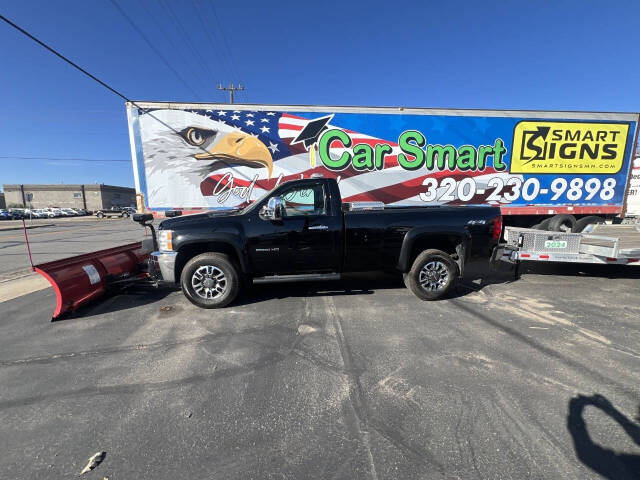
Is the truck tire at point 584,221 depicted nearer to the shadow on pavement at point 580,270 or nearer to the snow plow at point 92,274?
the shadow on pavement at point 580,270

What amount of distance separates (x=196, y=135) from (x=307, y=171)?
111 inches

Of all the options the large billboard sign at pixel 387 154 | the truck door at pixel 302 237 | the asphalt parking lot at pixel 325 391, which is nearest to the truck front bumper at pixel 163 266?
the asphalt parking lot at pixel 325 391

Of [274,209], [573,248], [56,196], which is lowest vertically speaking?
[573,248]

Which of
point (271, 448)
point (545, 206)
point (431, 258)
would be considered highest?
point (545, 206)

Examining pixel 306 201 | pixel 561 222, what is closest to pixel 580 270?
pixel 561 222

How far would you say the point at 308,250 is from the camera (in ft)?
14.6

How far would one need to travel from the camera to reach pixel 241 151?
6953 mm

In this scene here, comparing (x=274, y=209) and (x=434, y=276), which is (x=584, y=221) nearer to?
(x=434, y=276)

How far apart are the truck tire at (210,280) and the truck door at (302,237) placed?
44cm

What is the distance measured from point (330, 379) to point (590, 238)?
5.60 meters

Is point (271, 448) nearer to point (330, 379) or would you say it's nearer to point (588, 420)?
point (330, 379)

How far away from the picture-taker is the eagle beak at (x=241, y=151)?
690 centimetres

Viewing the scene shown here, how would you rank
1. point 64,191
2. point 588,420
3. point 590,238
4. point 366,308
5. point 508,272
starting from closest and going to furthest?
point 588,420
point 366,308
point 590,238
point 508,272
point 64,191

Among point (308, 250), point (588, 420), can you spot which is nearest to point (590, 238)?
point (588, 420)
